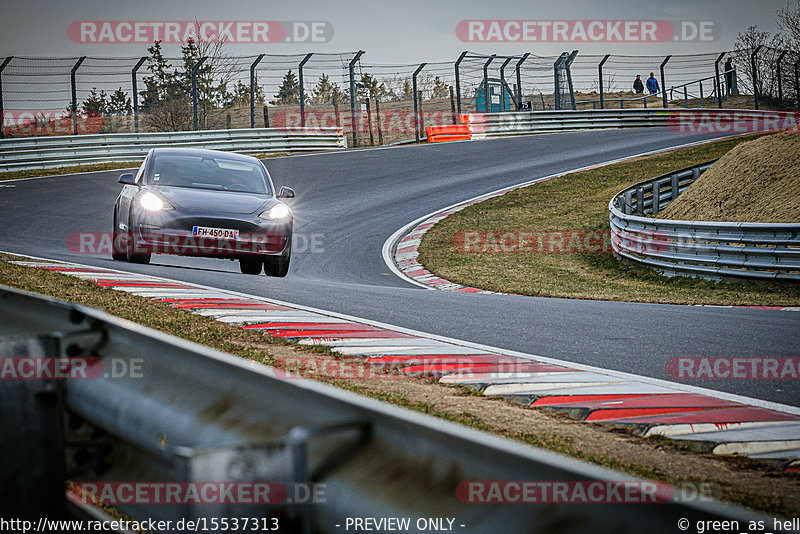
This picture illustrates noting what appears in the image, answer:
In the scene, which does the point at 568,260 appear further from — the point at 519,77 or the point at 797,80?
the point at 797,80

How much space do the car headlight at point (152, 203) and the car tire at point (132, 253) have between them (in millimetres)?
398

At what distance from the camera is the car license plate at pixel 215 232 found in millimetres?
8930

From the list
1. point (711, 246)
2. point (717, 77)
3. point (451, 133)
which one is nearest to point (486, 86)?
point (451, 133)

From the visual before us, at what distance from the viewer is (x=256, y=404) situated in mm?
2498

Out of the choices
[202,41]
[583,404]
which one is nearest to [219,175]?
[583,404]

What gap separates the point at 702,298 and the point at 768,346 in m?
4.56

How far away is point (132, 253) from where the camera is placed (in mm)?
9945

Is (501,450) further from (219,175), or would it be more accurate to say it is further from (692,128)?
(692,128)

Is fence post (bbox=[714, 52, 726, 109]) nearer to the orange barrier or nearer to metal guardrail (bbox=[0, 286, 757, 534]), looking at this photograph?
the orange barrier

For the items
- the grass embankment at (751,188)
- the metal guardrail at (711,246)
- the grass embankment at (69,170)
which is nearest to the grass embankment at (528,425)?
the metal guardrail at (711,246)

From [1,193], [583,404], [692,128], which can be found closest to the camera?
[583,404]

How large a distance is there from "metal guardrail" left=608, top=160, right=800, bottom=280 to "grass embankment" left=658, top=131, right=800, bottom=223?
6.88 feet

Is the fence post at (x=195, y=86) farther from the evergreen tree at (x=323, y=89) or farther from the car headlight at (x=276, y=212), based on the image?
the car headlight at (x=276, y=212)

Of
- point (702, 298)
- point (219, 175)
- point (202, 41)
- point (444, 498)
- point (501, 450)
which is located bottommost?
point (702, 298)
